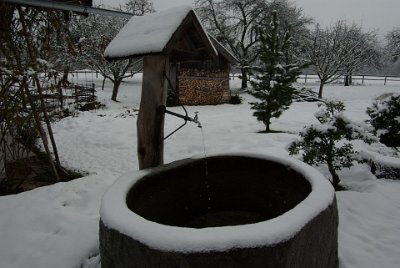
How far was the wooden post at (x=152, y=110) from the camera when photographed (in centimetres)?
303

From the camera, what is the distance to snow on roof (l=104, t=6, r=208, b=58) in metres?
2.77

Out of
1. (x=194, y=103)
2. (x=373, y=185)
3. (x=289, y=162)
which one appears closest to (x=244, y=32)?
(x=194, y=103)

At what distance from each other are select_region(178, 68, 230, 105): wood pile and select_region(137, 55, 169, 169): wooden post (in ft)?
46.3

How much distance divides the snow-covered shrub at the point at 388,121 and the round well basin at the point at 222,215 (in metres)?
4.41

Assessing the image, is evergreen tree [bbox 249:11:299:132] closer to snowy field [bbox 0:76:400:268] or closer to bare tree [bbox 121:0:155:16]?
snowy field [bbox 0:76:400:268]

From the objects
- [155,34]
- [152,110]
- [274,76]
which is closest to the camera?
[155,34]

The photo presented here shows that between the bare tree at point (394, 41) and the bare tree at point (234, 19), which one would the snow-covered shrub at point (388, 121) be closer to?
the bare tree at point (234, 19)

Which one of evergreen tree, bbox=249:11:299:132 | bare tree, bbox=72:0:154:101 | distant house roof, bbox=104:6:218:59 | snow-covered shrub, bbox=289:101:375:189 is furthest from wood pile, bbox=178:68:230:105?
distant house roof, bbox=104:6:218:59

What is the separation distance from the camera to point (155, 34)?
288cm

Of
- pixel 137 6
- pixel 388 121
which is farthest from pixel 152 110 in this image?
pixel 137 6

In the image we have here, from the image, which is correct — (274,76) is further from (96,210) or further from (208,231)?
(208,231)

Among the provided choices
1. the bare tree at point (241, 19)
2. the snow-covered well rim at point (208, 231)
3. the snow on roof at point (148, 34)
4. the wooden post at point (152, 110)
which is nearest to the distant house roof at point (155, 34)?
the snow on roof at point (148, 34)

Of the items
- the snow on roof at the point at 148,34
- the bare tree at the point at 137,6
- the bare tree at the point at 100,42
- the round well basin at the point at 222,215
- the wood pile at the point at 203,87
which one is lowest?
the round well basin at the point at 222,215

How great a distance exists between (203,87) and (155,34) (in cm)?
1532
